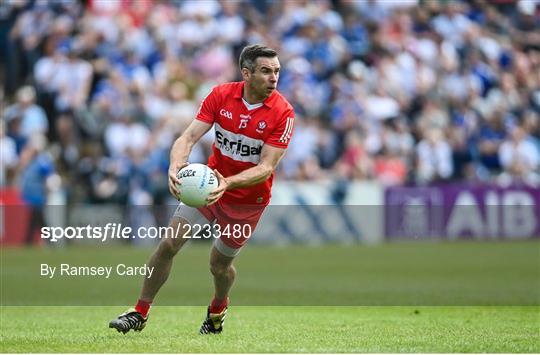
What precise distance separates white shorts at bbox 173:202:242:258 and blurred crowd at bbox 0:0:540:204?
12.5 m

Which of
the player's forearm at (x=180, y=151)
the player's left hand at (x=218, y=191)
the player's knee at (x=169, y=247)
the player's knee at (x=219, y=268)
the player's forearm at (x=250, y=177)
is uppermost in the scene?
the player's forearm at (x=180, y=151)

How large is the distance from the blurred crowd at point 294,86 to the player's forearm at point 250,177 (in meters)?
13.1

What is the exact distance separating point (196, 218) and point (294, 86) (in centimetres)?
1565

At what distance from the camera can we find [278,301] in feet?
47.2

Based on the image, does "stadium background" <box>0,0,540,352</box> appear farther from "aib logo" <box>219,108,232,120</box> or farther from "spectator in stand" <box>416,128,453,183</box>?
"aib logo" <box>219,108,232,120</box>

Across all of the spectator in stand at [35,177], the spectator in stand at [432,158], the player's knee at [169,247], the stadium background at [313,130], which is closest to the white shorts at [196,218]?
the player's knee at [169,247]

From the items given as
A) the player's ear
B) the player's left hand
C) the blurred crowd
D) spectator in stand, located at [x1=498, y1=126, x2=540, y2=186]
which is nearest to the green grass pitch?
→ the player's left hand

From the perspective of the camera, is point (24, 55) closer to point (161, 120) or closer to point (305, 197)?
point (161, 120)

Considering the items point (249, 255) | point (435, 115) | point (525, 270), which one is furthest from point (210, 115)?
point (435, 115)

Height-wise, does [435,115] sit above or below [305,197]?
above

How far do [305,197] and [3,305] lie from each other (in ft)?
39.1

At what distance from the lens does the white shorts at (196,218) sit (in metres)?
10.3

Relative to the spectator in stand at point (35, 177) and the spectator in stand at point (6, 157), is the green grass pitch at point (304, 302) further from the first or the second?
the spectator in stand at point (6, 157)

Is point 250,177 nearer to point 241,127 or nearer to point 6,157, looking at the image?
point 241,127
